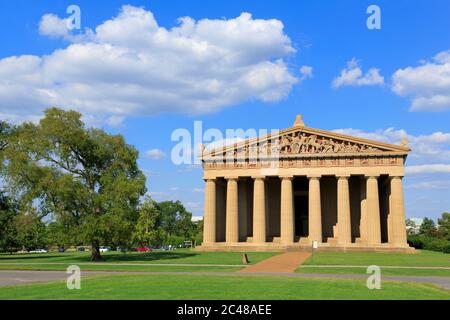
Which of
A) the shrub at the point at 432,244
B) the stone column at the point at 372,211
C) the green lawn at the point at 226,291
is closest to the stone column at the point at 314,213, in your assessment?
the stone column at the point at 372,211

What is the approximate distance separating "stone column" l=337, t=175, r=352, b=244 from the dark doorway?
1003 cm

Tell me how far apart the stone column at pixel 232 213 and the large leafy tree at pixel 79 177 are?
1866 cm

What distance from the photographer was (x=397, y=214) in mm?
59531

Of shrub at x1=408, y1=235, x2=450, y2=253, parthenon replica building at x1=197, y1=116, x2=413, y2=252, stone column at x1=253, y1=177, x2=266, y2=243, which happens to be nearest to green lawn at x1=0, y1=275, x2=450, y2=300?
parthenon replica building at x1=197, y1=116, x2=413, y2=252

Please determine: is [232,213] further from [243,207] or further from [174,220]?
[174,220]

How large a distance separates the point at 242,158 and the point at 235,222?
8.59 meters

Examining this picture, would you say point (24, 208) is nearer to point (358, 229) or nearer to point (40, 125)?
point (40, 125)

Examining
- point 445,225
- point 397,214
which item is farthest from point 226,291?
point 445,225

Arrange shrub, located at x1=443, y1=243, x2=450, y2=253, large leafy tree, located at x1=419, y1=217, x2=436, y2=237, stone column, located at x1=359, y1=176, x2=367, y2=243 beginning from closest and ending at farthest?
shrub, located at x1=443, y1=243, x2=450, y2=253 → stone column, located at x1=359, y1=176, x2=367, y2=243 → large leafy tree, located at x1=419, y1=217, x2=436, y2=237

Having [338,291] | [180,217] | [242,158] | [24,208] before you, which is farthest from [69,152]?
[180,217]

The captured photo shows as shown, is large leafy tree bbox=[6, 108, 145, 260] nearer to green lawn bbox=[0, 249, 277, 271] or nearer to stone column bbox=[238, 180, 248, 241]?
green lawn bbox=[0, 249, 277, 271]

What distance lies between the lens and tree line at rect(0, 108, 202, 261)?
42.7 metres
